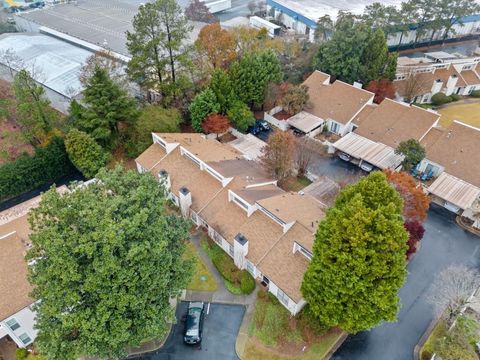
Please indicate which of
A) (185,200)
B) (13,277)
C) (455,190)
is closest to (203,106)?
(185,200)

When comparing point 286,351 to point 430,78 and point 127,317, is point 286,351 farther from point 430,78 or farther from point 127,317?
point 430,78

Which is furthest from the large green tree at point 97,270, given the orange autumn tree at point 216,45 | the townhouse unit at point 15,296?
the orange autumn tree at point 216,45

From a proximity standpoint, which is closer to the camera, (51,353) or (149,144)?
(51,353)

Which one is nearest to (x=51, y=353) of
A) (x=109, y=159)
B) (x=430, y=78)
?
(x=109, y=159)

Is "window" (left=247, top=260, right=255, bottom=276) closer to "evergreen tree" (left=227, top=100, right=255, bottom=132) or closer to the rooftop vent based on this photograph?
the rooftop vent

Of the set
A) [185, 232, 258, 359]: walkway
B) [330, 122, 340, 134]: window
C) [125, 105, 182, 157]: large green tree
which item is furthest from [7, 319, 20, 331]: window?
[330, 122, 340, 134]: window

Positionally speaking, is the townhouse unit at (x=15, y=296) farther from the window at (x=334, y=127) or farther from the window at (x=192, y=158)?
the window at (x=334, y=127)
